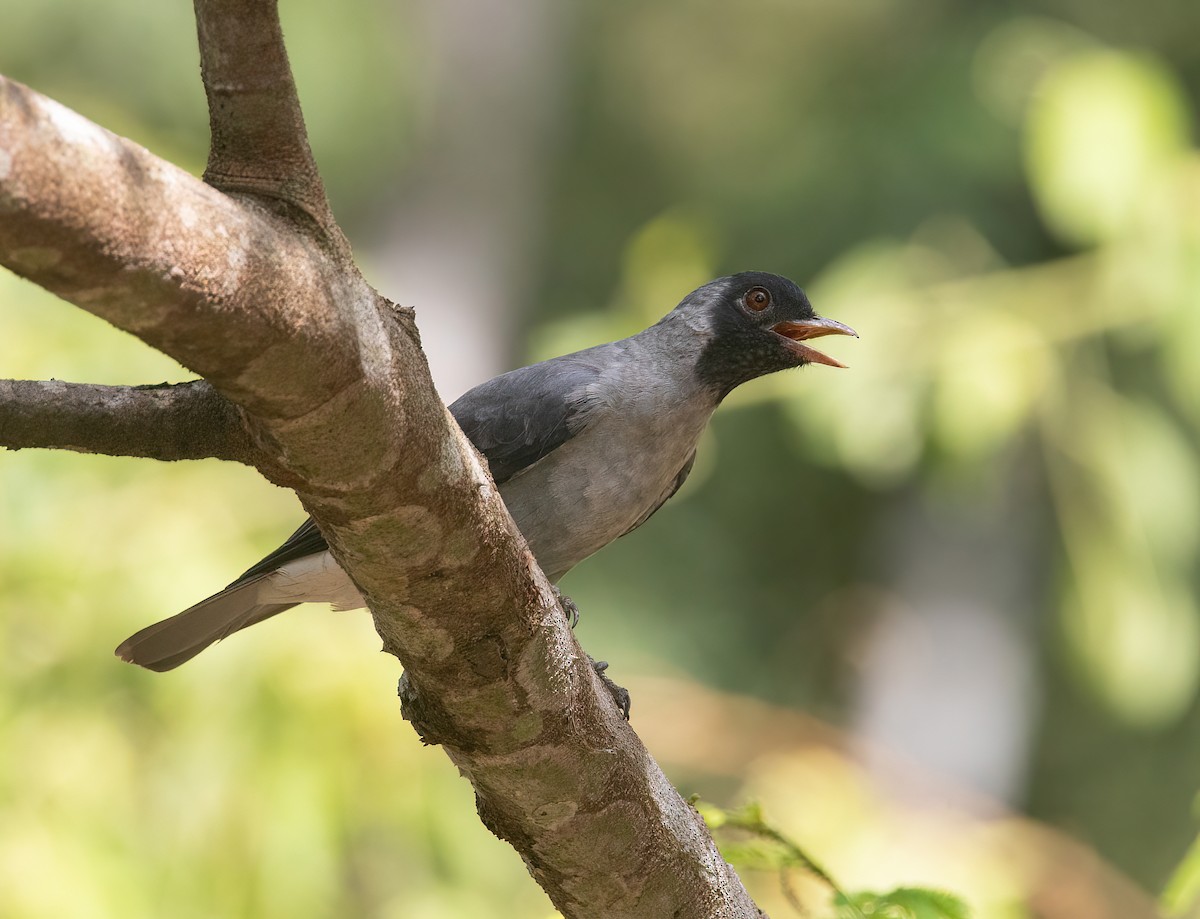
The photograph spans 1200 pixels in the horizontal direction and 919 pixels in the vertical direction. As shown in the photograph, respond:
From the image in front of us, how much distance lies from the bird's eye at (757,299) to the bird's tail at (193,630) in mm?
1958

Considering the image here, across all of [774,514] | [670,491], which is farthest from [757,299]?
[774,514]

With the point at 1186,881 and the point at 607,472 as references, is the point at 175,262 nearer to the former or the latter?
the point at 1186,881

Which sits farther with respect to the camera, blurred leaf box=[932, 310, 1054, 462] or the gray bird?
blurred leaf box=[932, 310, 1054, 462]

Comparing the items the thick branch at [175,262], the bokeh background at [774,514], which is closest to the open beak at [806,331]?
the bokeh background at [774,514]

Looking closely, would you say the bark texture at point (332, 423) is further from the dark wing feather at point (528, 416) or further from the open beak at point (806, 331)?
the open beak at point (806, 331)

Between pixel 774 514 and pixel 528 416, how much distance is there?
8.34 metres

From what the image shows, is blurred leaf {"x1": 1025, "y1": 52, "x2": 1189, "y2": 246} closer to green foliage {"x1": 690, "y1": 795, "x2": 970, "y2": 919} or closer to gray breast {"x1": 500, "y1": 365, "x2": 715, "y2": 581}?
gray breast {"x1": 500, "y1": 365, "x2": 715, "y2": 581}

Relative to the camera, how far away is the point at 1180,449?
21.6ft

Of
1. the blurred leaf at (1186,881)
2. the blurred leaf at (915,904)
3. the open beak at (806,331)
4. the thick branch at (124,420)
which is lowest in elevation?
the blurred leaf at (1186,881)

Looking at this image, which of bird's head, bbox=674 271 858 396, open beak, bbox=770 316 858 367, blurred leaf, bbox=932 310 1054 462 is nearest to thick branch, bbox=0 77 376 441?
bird's head, bbox=674 271 858 396

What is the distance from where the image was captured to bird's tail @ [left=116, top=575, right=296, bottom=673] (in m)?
4.00

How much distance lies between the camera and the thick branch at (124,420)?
7.48ft

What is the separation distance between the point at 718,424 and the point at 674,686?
5.23 meters

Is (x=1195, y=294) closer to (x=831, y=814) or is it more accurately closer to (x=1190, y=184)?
(x=1190, y=184)
